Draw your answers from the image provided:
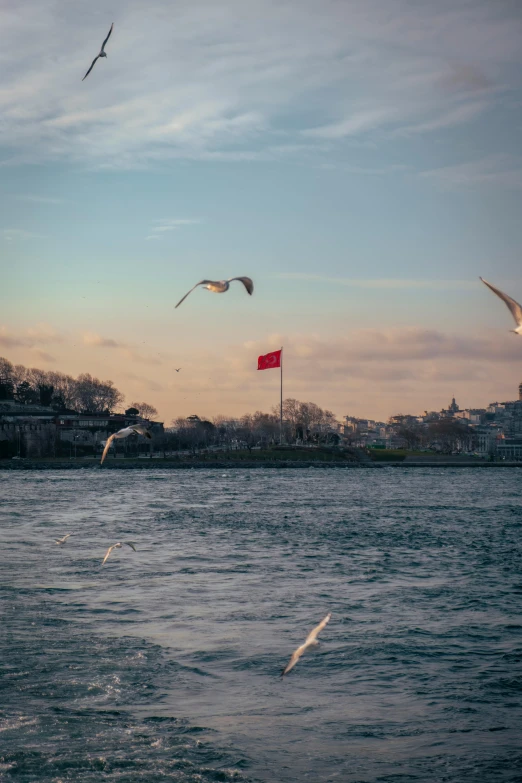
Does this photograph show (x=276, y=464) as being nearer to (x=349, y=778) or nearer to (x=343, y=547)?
(x=343, y=547)

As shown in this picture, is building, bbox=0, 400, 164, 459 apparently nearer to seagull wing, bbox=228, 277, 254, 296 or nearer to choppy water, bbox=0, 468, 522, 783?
choppy water, bbox=0, 468, 522, 783

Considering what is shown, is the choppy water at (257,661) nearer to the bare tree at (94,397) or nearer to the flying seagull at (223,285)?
the flying seagull at (223,285)

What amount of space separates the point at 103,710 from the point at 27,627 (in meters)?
5.36

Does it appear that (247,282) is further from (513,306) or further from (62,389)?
(62,389)

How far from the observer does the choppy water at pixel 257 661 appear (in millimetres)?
11672

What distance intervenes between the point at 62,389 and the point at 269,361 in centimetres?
7650

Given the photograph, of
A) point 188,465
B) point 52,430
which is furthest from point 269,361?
point 52,430

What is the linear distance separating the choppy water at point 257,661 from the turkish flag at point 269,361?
70877mm

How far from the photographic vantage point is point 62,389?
171 metres

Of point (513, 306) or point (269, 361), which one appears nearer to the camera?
point (513, 306)

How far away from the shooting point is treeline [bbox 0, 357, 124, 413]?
16600cm


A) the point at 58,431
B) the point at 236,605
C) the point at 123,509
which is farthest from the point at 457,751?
the point at 58,431

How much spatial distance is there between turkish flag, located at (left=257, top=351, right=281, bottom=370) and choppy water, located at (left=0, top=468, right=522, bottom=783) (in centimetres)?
7088

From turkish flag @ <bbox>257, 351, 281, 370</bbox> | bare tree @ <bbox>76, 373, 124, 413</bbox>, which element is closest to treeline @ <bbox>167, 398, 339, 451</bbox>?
bare tree @ <bbox>76, 373, 124, 413</bbox>
